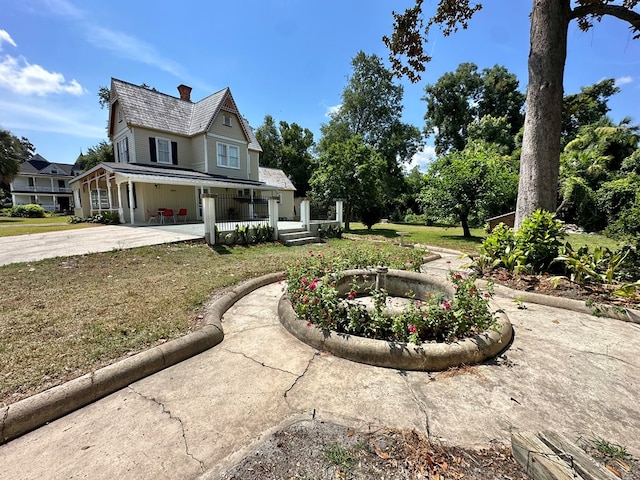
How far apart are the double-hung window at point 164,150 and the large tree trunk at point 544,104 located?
17.8 m

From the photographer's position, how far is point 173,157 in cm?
1698

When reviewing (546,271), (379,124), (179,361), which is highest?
(379,124)

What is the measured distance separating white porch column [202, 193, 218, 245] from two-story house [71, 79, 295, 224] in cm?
650

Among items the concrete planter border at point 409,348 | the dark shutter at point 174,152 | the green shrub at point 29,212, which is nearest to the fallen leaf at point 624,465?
the concrete planter border at point 409,348

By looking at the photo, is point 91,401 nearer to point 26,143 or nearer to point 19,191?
point 19,191

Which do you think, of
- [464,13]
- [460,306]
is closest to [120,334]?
[460,306]

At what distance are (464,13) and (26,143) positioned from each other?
71884 mm

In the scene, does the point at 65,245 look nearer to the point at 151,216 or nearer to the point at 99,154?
the point at 151,216

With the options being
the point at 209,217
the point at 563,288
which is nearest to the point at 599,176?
the point at 563,288

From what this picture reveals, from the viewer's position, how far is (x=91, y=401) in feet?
7.06

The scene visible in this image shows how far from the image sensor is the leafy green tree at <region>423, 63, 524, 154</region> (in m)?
30.0

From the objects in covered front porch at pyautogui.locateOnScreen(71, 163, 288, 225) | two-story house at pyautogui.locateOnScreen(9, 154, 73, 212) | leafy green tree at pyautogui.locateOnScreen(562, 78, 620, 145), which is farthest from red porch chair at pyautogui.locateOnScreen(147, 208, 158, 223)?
two-story house at pyautogui.locateOnScreen(9, 154, 73, 212)

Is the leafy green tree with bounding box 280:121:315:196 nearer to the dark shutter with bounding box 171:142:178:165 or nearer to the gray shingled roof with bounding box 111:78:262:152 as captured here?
the gray shingled roof with bounding box 111:78:262:152

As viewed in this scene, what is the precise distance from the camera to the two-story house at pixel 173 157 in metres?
14.5
